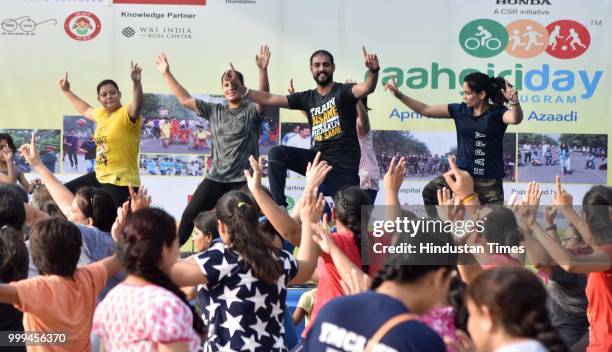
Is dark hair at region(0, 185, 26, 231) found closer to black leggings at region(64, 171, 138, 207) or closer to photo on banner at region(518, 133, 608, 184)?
black leggings at region(64, 171, 138, 207)

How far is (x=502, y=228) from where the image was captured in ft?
12.2

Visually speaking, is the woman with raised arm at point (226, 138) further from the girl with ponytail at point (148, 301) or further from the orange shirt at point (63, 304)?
the girl with ponytail at point (148, 301)

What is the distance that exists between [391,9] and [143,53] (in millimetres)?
2013

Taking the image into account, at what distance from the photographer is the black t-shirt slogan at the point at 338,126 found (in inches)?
235

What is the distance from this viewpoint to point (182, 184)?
7301 millimetres

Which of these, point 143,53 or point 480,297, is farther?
point 143,53

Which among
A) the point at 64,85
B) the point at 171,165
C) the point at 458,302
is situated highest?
the point at 64,85

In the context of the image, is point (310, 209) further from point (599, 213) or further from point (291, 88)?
point (291, 88)

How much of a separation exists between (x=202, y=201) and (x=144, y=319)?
3570mm

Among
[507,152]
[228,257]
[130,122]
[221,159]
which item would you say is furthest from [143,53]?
[228,257]

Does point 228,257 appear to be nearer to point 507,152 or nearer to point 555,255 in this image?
point 555,255

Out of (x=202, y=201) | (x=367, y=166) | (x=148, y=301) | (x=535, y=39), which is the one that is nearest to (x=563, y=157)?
(x=535, y=39)

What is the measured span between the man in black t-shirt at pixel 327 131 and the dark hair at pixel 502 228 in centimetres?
223

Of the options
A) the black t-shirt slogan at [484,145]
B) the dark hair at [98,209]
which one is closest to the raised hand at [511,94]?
the black t-shirt slogan at [484,145]
